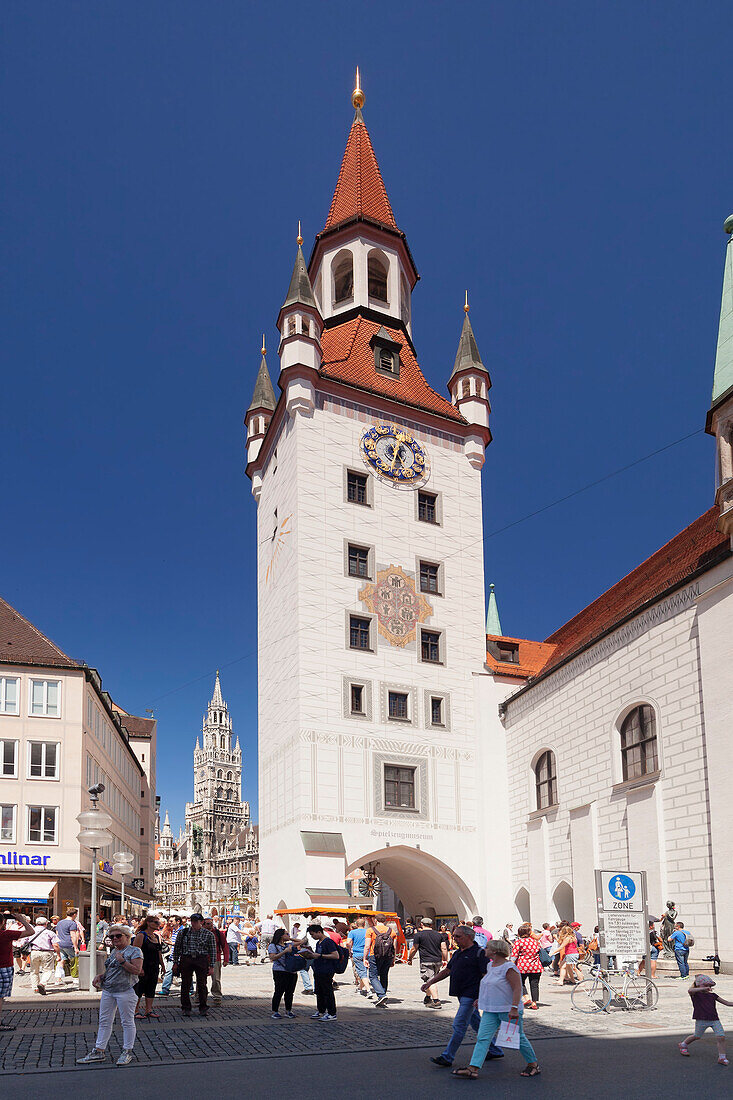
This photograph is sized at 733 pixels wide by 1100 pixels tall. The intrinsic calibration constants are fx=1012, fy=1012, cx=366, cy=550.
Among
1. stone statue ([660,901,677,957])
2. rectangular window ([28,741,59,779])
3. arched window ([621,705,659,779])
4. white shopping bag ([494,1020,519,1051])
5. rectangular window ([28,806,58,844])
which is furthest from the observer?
rectangular window ([28,741,59,779])

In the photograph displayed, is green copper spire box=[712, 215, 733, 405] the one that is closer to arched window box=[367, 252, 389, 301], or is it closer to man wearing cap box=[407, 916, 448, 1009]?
man wearing cap box=[407, 916, 448, 1009]

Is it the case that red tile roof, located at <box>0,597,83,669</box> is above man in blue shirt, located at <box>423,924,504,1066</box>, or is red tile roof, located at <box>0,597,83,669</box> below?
above

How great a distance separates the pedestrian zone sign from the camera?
57.8ft

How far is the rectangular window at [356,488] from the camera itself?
136ft

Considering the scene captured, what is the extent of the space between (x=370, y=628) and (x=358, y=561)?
110 inches

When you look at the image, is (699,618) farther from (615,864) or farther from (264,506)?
(264,506)

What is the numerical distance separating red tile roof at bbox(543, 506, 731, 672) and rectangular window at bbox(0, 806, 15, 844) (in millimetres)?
21154

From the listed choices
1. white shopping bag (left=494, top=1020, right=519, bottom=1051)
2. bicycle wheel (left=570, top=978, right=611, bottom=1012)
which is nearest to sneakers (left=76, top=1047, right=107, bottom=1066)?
white shopping bag (left=494, top=1020, right=519, bottom=1051)

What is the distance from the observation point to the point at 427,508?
142 ft

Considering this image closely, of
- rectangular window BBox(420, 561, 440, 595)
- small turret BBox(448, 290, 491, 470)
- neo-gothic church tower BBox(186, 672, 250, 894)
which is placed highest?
small turret BBox(448, 290, 491, 470)

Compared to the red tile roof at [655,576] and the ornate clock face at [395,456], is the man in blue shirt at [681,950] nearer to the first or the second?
the red tile roof at [655,576]

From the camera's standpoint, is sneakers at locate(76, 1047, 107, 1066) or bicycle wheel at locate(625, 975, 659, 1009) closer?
sneakers at locate(76, 1047, 107, 1066)

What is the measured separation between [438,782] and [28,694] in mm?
16885

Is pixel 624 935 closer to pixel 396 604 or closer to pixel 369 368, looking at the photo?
pixel 396 604
